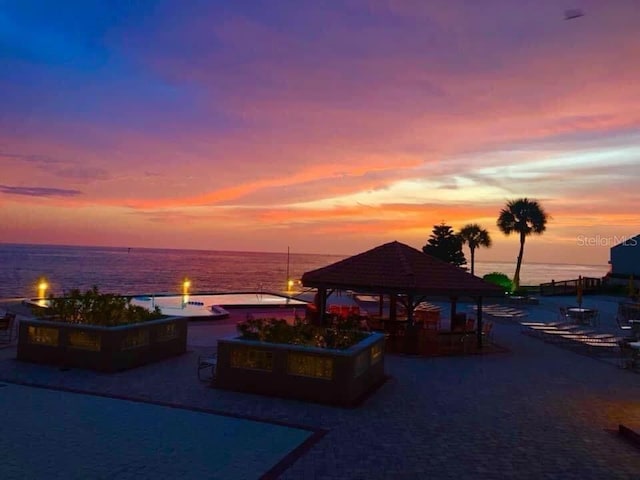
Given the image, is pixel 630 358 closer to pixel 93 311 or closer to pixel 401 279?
pixel 401 279

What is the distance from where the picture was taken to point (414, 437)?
27.6 feet

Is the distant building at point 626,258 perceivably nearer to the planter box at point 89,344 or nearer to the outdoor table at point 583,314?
the outdoor table at point 583,314

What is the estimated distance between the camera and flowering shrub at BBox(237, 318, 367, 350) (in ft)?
37.3

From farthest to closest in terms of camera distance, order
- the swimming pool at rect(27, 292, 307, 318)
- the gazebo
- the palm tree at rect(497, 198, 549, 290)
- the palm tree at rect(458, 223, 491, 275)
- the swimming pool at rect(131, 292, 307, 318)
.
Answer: the palm tree at rect(458, 223, 491, 275)
the palm tree at rect(497, 198, 549, 290)
the swimming pool at rect(131, 292, 307, 318)
the swimming pool at rect(27, 292, 307, 318)
the gazebo

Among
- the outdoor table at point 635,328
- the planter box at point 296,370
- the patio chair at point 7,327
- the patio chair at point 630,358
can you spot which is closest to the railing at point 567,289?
the outdoor table at point 635,328

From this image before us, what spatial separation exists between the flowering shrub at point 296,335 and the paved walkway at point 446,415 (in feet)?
4.56

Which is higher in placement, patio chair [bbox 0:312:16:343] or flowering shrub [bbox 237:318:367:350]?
flowering shrub [bbox 237:318:367:350]

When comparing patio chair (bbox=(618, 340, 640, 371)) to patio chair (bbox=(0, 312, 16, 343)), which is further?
patio chair (bbox=(0, 312, 16, 343))

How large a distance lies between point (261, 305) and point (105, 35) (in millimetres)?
15339

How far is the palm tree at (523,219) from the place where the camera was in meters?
49.3

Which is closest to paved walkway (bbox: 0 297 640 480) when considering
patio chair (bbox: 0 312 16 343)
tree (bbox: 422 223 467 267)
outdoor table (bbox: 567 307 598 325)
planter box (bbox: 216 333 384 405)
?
planter box (bbox: 216 333 384 405)

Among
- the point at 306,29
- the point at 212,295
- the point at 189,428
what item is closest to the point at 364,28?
the point at 306,29

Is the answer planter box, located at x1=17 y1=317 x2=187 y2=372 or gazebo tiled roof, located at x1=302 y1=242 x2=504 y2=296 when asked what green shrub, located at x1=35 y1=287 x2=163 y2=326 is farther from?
gazebo tiled roof, located at x1=302 y1=242 x2=504 y2=296

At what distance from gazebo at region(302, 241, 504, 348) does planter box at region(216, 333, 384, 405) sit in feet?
17.7
